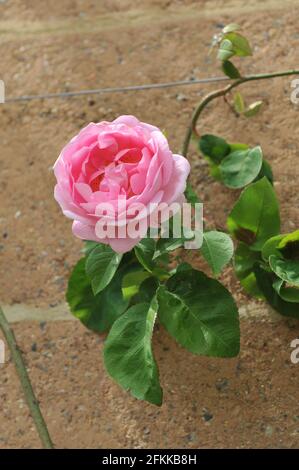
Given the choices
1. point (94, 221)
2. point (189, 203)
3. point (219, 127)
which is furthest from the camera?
point (219, 127)

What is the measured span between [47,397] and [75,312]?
0.08m

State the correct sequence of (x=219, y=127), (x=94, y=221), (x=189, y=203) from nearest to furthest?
(x=94, y=221)
(x=189, y=203)
(x=219, y=127)

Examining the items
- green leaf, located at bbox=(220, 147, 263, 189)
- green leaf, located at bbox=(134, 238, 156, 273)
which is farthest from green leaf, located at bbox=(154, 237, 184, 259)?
green leaf, located at bbox=(220, 147, 263, 189)

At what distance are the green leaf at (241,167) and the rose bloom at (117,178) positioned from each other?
0.47 feet

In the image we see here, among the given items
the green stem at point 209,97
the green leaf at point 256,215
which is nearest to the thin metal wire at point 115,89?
the green stem at point 209,97

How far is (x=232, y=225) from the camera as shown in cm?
72

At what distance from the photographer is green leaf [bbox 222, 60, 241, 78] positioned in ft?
2.42


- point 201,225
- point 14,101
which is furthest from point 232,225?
point 14,101

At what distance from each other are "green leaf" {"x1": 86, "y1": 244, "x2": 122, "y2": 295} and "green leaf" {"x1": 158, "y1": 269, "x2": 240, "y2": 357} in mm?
42

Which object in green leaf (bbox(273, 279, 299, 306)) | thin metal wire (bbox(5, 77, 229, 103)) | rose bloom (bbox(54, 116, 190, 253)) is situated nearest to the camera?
rose bloom (bbox(54, 116, 190, 253))

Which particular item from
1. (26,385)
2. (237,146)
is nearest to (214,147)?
(237,146)

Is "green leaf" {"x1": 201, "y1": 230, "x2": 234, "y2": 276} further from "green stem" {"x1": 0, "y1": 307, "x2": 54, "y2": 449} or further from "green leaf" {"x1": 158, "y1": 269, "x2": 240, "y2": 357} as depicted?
"green stem" {"x1": 0, "y1": 307, "x2": 54, "y2": 449}

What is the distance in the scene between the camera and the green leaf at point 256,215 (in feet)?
2.28
